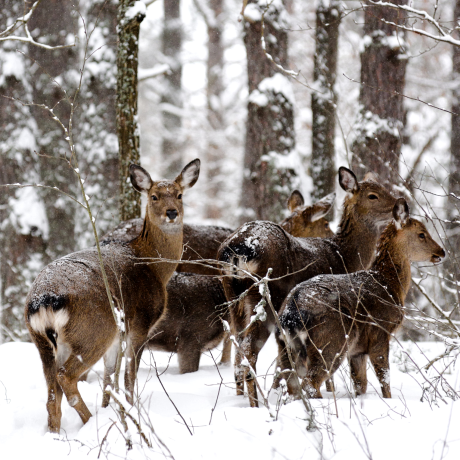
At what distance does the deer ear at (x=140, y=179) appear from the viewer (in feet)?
21.4

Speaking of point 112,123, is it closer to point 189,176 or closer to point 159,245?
point 189,176

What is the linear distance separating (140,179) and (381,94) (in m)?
5.02

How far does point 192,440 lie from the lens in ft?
12.7

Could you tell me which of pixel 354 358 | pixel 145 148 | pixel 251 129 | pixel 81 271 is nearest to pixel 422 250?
pixel 354 358

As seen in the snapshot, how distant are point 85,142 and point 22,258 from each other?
7.97 ft

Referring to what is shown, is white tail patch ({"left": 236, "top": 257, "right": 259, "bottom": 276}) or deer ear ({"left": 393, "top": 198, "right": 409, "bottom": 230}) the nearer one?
white tail patch ({"left": 236, "top": 257, "right": 259, "bottom": 276})

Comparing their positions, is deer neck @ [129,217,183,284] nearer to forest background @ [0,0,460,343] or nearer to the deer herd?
the deer herd

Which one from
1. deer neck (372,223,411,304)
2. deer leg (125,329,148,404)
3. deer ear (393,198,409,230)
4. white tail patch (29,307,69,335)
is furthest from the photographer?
deer ear (393,198,409,230)

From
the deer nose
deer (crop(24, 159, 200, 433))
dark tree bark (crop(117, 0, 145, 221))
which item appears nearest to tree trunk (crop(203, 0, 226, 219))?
dark tree bark (crop(117, 0, 145, 221))

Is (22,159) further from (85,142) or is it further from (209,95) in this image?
(209,95)

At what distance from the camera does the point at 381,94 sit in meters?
9.63

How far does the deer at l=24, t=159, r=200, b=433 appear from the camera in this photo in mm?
4523

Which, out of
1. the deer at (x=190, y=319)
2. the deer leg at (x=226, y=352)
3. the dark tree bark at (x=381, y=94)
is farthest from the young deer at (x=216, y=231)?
the dark tree bark at (x=381, y=94)

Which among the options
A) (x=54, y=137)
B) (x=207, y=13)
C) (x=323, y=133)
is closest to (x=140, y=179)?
(x=54, y=137)
